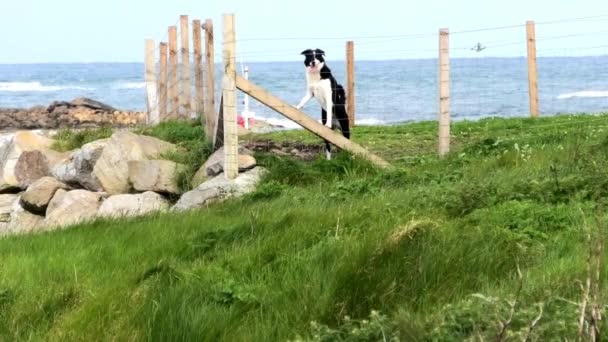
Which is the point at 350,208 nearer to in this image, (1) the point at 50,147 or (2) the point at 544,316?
(2) the point at 544,316

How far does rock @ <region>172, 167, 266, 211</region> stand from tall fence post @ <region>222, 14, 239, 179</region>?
18 centimetres

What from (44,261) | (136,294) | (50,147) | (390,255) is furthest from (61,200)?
(390,255)

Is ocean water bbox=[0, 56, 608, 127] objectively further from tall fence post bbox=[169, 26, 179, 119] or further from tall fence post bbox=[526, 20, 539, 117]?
tall fence post bbox=[526, 20, 539, 117]

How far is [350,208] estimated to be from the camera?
7039 millimetres

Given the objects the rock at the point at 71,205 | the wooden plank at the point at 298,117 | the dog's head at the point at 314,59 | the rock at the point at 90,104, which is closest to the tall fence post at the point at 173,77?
the rock at the point at 71,205

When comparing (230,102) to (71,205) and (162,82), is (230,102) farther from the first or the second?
(162,82)

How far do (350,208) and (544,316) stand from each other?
3.86 m

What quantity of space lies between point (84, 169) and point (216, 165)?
247 cm

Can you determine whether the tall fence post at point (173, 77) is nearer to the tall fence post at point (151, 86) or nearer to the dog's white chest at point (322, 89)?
the tall fence post at point (151, 86)

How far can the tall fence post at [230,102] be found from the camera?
32.8 feet

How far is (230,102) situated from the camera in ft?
33.4

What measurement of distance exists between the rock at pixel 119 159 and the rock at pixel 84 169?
5.3 inches

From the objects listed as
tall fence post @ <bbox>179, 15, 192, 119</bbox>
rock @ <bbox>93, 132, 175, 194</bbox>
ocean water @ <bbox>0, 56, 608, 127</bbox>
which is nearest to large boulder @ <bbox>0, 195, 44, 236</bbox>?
rock @ <bbox>93, 132, 175, 194</bbox>

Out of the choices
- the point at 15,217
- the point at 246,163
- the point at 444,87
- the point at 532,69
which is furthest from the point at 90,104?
the point at 444,87
